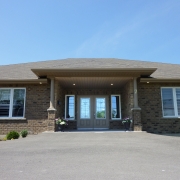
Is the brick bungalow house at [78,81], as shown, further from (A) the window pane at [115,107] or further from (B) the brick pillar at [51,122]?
(A) the window pane at [115,107]

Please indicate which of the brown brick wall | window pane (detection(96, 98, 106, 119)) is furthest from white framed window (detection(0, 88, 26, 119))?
the brown brick wall

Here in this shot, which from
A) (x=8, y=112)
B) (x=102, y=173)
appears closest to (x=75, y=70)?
(x=8, y=112)

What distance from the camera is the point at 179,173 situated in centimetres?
331

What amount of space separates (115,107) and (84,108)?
2178 millimetres

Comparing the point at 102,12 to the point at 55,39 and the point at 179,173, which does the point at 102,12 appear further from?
the point at 179,173

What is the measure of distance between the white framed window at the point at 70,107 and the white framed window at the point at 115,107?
2.76 meters

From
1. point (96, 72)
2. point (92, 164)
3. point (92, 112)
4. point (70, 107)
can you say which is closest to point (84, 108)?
point (92, 112)

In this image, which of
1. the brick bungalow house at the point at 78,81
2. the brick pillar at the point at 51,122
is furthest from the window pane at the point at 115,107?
the brick pillar at the point at 51,122

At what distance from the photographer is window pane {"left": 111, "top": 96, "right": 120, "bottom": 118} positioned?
1282cm

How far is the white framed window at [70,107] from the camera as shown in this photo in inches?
504

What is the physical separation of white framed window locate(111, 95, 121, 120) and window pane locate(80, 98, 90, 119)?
170 centimetres

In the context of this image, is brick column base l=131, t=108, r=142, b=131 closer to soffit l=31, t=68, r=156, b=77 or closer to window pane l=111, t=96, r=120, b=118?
soffit l=31, t=68, r=156, b=77

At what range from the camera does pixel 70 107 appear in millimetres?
12930

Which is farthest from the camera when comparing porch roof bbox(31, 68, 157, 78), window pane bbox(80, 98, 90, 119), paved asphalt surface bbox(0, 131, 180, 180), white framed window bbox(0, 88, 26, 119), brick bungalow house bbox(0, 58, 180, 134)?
window pane bbox(80, 98, 90, 119)
